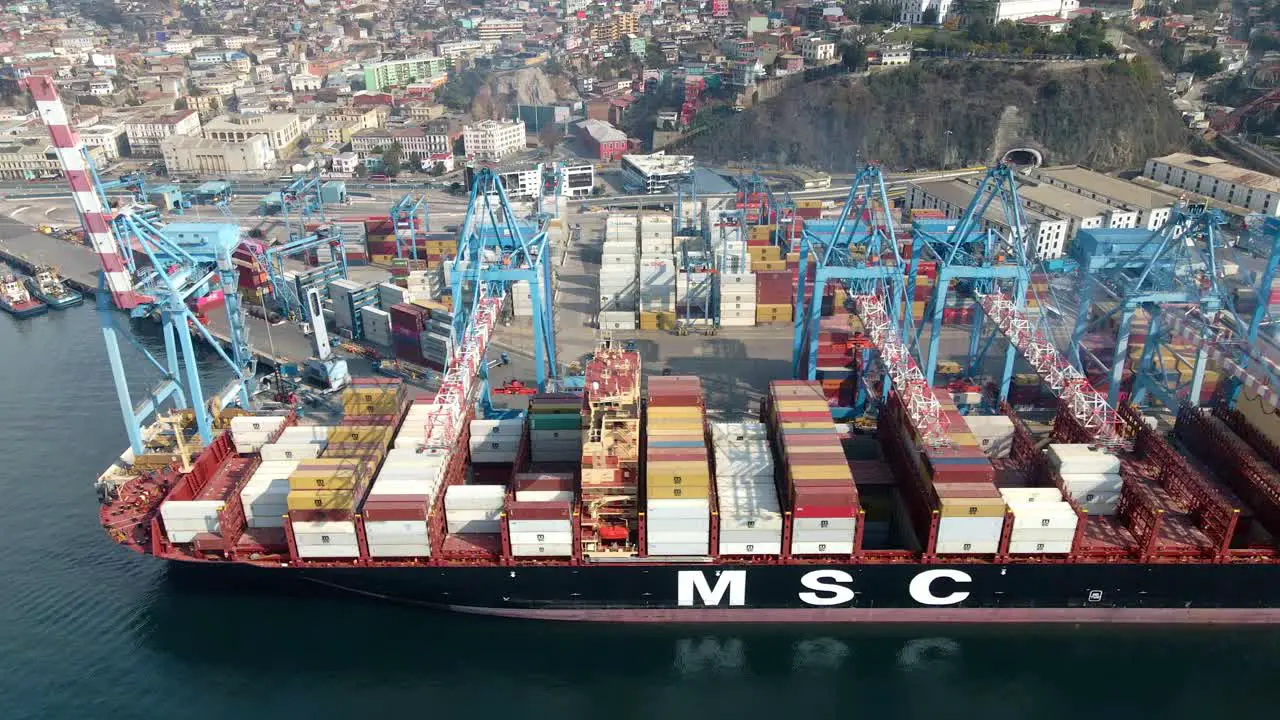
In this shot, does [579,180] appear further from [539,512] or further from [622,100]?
[539,512]

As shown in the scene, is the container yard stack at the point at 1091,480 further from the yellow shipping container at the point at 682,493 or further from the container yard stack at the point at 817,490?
the yellow shipping container at the point at 682,493

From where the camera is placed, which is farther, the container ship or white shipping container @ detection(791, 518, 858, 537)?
the container ship

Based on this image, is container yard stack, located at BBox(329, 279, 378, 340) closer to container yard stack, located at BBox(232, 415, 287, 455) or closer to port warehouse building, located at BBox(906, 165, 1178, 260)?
container yard stack, located at BBox(232, 415, 287, 455)

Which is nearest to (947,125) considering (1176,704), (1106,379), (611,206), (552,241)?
(611,206)

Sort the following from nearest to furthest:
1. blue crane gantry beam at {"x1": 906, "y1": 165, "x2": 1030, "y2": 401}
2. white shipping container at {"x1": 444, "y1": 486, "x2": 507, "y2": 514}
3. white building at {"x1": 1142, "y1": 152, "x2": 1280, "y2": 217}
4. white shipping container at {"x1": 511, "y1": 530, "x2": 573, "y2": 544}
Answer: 1. white shipping container at {"x1": 511, "y1": 530, "x2": 573, "y2": 544}
2. white shipping container at {"x1": 444, "y1": 486, "x2": 507, "y2": 514}
3. blue crane gantry beam at {"x1": 906, "y1": 165, "x2": 1030, "y2": 401}
4. white building at {"x1": 1142, "y1": 152, "x2": 1280, "y2": 217}

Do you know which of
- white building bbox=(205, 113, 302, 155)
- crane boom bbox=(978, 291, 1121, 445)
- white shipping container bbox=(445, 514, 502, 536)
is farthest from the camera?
white building bbox=(205, 113, 302, 155)

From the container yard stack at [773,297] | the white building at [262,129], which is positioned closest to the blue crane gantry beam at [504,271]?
the container yard stack at [773,297]

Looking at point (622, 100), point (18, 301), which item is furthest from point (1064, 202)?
point (18, 301)

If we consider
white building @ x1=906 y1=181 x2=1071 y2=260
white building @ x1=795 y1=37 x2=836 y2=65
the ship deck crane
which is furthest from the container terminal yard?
white building @ x1=795 y1=37 x2=836 y2=65
